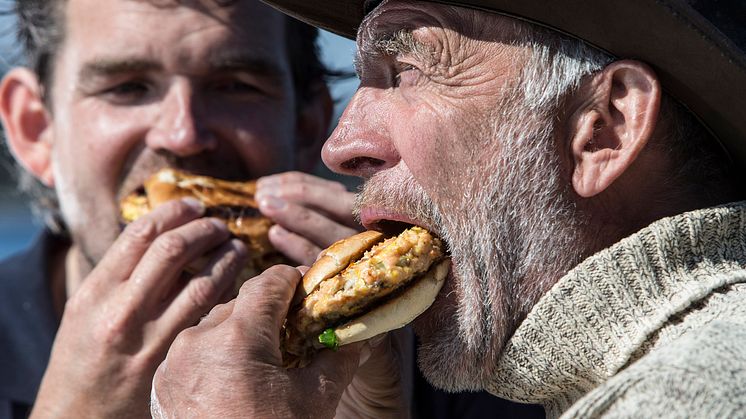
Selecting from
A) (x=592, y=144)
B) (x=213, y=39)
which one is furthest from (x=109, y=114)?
(x=592, y=144)

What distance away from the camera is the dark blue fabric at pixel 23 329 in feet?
12.4

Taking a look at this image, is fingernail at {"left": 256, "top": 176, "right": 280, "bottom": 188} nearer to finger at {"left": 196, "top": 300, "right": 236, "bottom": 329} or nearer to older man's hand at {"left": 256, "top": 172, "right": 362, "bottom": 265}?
older man's hand at {"left": 256, "top": 172, "right": 362, "bottom": 265}

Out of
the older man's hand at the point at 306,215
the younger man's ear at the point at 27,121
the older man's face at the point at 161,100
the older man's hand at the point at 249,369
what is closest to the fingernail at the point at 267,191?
the older man's hand at the point at 306,215

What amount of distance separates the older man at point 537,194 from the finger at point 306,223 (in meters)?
0.74

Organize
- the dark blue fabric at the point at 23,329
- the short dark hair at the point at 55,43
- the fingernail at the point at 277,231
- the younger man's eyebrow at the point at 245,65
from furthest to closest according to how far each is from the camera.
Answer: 1. the short dark hair at the point at 55,43
2. the dark blue fabric at the point at 23,329
3. the younger man's eyebrow at the point at 245,65
4. the fingernail at the point at 277,231

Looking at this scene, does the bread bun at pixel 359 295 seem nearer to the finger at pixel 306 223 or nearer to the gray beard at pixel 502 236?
the gray beard at pixel 502 236

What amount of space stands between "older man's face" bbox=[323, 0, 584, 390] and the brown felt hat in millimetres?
149

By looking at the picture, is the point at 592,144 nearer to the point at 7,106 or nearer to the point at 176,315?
the point at 176,315

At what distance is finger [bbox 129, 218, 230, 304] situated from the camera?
299 cm

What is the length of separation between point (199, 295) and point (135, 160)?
78cm

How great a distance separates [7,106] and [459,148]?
282cm

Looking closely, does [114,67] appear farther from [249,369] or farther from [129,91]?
[249,369]

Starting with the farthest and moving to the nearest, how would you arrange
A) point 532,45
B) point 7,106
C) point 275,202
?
point 7,106
point 275,202
point 532,45

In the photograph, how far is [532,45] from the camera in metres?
2.19
